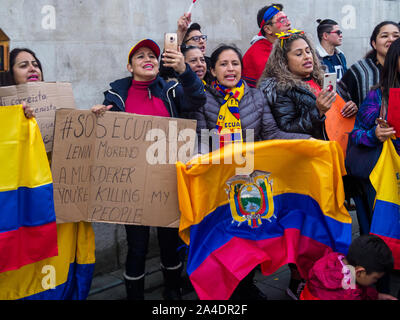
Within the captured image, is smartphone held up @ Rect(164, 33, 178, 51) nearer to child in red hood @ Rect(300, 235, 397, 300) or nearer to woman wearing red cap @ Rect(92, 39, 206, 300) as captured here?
woman wearing red cap @ Rect(92, 39, 206, 300)

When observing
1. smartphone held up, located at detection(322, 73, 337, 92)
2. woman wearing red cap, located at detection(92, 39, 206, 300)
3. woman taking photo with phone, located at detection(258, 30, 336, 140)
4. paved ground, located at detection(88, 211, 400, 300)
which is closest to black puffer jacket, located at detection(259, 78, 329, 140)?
woman taking photo with phone, located at detection(258, 30, 336, 140)

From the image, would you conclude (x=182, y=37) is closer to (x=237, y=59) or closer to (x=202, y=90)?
(x=237, y=59)

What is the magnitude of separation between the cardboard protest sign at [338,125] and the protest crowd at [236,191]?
0.51ft

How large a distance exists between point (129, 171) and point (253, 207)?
2.77 feet

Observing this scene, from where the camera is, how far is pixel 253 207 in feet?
10.4

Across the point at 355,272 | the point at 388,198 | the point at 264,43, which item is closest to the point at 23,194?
the point at 355,272

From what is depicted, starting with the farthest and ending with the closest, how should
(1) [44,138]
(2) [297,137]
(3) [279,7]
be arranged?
(3) [279,7], (2) [297,137], (1) [44,138]

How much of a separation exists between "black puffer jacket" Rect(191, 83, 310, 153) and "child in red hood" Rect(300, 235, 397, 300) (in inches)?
35.4

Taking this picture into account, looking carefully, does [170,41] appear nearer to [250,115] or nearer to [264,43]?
[250,115]

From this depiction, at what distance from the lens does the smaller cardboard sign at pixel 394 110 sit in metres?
3.12

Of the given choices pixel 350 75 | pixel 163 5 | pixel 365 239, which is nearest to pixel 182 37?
pixel 163 5

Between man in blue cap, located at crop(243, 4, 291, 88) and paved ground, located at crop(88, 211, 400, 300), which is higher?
man in blue cap, located at crop(243, 4, 291, 88)

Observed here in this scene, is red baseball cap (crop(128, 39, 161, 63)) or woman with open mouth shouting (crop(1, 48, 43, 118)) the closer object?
woman with open mouth shouting (crop(1, 48, 43, 118))

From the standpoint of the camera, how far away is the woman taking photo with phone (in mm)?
3537
